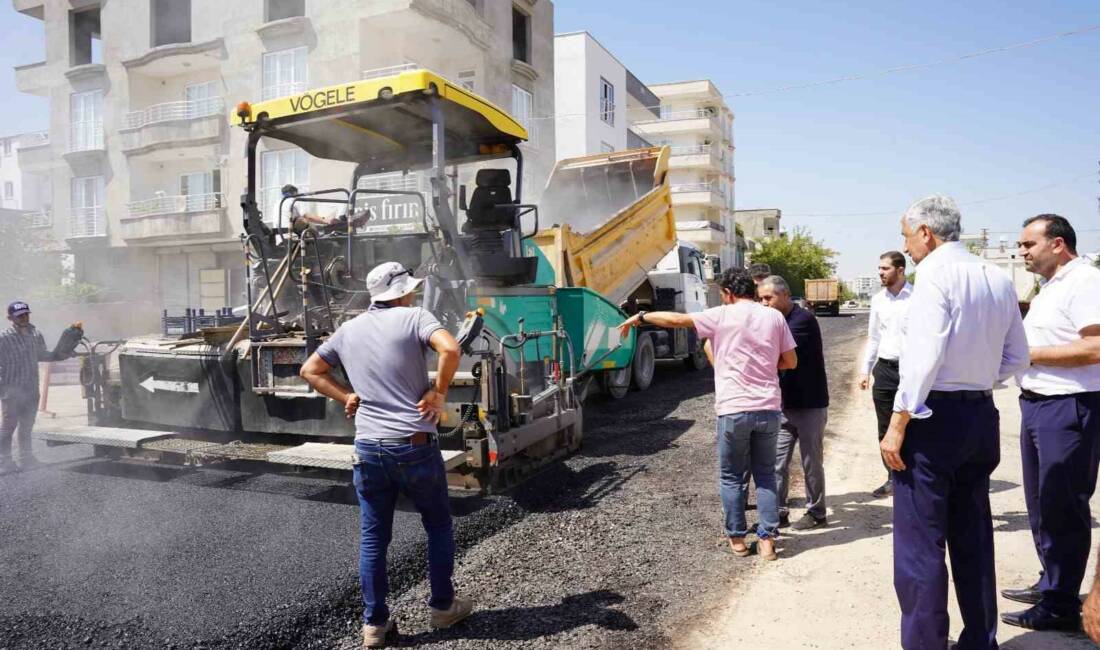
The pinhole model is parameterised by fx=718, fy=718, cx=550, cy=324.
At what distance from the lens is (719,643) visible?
2.99 m

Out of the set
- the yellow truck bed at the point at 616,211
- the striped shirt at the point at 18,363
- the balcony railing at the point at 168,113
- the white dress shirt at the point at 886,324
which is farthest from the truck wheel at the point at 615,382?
the balcony railing at the point at 168,113

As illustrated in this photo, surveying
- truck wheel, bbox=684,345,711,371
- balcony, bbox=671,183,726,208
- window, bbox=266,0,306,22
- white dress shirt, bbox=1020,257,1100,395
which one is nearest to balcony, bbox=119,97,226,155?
window, bbox=266,0,306,22

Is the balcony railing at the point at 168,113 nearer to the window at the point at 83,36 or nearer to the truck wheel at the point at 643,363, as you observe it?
the window at the point at 83,36

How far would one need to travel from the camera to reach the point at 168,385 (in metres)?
5.81

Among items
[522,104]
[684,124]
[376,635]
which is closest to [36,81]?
[376,635]

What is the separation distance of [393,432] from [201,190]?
21.6 metres

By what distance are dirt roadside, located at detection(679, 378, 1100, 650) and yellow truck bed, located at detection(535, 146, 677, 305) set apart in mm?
4354

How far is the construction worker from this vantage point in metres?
6.22

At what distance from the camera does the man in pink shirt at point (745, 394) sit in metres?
3.96

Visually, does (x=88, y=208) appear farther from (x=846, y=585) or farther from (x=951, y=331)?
(x=951, y=331)

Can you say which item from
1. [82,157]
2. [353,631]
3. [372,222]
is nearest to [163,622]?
[353,631]

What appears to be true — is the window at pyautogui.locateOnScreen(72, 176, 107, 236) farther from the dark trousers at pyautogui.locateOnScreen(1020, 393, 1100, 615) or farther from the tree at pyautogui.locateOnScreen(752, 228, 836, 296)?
the tree at pyautogui.locateOnScreen(752, 228, 836, 296)

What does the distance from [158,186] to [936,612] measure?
23402mm

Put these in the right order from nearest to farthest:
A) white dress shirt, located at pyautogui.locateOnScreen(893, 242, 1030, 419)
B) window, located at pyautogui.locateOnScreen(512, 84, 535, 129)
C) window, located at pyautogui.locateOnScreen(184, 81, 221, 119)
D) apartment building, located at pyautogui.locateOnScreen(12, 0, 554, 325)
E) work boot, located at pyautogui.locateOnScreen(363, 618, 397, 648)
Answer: white dress shirt, located at pyautogui.locateOnScreen(893, 242, 1030, 419) → work boot, located at pyautogui.locateOnScreen(363, 618, 397, 648) → apartment building, located at pyautogui.locateOnScreen(12, 0, 554, 325) → window, located at pyautogui.locateOnScreen(184, 81, 221, 119) → window, located at pyautogui.locateOnScreen(512, 84, 535, 129)
